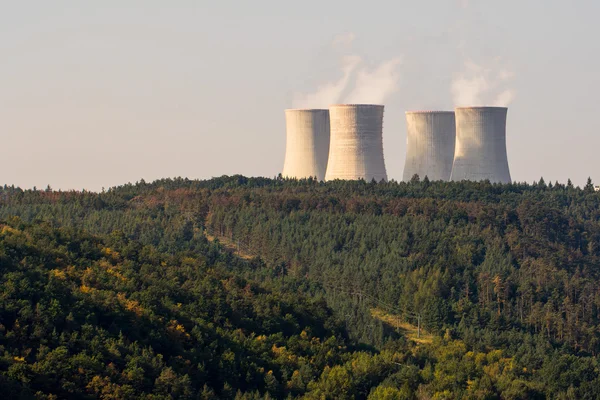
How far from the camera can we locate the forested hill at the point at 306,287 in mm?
48281

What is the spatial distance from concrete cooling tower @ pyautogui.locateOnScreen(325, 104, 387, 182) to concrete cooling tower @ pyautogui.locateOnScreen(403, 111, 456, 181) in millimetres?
3589

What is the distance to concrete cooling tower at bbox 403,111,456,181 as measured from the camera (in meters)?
86.8

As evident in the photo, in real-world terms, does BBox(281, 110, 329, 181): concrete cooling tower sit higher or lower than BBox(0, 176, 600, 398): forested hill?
higher

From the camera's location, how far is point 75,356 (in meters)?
45.4

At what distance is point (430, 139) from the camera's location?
8694 centimetres

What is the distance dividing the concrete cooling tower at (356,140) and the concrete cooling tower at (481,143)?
4.83 meters

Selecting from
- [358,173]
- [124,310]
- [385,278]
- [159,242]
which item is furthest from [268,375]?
[358,173]

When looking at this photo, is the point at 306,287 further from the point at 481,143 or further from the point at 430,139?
the point at 430,139

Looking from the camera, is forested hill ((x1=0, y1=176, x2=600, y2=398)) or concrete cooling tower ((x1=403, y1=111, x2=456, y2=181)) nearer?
forested hill ((x1=0, y1=176, x2=600, y2=398))

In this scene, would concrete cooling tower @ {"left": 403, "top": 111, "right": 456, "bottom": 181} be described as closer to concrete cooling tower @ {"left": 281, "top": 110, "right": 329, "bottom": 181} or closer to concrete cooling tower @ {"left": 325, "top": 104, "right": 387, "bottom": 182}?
concrete cooling tower @ {"left": 325, "top": 104, "right": 387, "bottom": 182}

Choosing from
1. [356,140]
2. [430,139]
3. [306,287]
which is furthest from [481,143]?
[306,287]

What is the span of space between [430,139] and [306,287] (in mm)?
18147

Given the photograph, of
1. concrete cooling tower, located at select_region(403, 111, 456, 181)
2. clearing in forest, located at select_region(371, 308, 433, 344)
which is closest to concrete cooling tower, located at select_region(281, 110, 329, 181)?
concrete cooling tower, located at select_region(403, 111, 456, 181)

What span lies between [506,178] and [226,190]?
20.3 m
